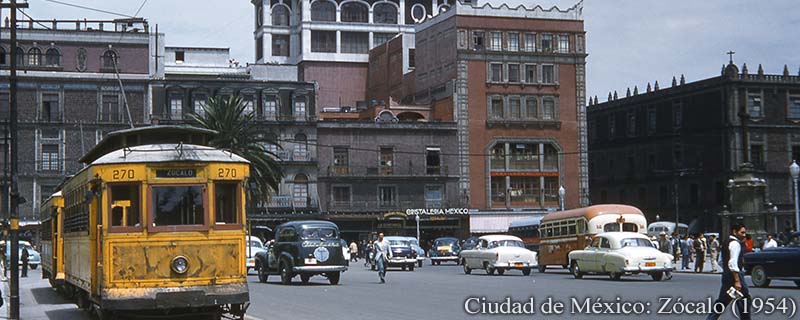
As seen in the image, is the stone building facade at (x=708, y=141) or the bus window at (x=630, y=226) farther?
the stone building facade at (x=708, y=141)

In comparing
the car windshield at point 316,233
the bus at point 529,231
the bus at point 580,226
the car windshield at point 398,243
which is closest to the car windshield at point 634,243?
the bus at point 580,226

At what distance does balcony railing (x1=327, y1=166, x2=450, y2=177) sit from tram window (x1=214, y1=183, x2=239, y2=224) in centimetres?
6388

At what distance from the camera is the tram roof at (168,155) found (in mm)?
18922

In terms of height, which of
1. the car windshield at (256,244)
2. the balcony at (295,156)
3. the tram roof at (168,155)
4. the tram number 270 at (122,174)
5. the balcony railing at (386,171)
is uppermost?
the balcony at (295,156)

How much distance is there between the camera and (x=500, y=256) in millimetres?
43188

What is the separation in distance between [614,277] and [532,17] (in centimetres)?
5245

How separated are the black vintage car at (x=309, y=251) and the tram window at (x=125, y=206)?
1718cm

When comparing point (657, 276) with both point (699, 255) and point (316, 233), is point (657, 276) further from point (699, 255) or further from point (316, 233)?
point (316, 233)

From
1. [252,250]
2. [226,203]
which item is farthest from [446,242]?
[226,203]

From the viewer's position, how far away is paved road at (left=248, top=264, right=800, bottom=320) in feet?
75.4

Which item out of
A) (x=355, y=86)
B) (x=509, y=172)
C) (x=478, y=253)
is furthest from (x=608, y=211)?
(x=355, y=86)

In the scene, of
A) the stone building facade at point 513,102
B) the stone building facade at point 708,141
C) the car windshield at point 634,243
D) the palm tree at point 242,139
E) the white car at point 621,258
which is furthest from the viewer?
the stone building facade at point 708,141

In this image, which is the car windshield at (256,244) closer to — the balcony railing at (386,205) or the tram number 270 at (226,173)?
the balcony railing at (386,205)

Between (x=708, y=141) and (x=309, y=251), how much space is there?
6018cm
